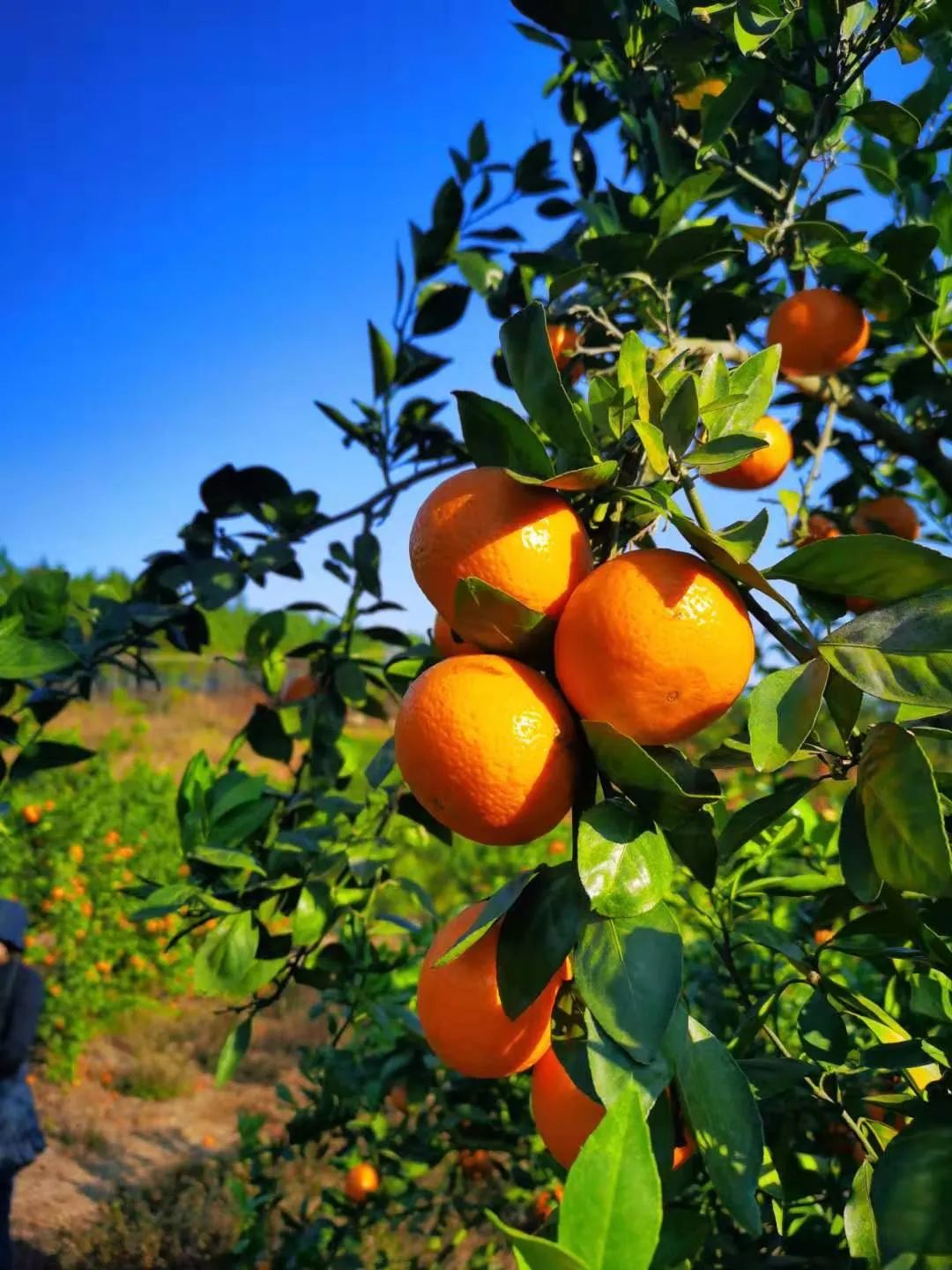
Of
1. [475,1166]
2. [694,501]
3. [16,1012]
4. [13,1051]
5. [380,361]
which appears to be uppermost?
[380,361]

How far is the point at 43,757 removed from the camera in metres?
1.05

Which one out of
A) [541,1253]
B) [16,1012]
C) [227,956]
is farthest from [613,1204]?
[16,1012]

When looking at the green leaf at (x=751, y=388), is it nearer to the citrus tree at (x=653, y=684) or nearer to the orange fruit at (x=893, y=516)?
the citrus tree at (x=653, y=684)

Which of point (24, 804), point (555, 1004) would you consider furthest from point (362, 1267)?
point (24, 804)

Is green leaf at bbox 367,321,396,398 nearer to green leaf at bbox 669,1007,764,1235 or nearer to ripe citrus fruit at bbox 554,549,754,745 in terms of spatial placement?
ripe citrus fruit at bbox 554,549,754,745

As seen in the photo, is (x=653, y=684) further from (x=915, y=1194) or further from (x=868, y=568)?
(x=915, y=1194)

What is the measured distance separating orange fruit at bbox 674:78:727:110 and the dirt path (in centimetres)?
278

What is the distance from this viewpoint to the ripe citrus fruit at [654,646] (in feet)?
1.40

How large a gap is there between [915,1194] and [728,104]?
0.77 meters

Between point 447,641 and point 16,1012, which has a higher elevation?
point 447,641

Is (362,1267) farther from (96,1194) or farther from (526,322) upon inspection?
(96,1194)

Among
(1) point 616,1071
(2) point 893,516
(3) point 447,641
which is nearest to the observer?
(1) point 616,1071

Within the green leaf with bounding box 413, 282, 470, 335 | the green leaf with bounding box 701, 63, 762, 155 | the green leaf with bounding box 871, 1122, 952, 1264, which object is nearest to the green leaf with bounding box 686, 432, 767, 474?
the green leaf with bounding box 871, 1122, 952, 1264

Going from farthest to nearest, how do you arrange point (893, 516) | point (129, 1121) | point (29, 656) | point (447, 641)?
point (129, 1121) < point (893, 516) < point (29, 656) < point (447, 641)
